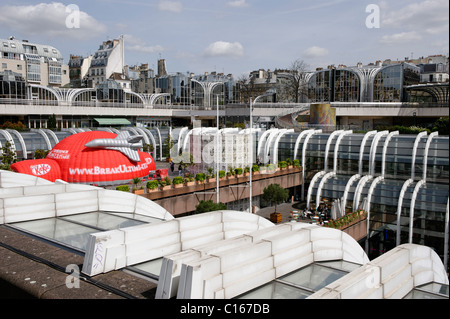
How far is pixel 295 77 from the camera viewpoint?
7719 centimetres

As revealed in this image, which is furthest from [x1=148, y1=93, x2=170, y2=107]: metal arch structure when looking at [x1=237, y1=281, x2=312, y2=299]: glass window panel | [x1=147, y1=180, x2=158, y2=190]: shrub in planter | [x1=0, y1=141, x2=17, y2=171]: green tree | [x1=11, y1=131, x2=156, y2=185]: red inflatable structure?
[x1=237, y1=281, x2=312, y2=299]: glass window panel

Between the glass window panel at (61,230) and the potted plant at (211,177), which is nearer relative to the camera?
the glass window panel at (61,230)

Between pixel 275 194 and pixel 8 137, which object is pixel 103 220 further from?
pixel 8 137

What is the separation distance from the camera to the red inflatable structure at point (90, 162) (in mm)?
27656

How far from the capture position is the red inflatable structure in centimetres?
2766

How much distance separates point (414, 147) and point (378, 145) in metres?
3.05

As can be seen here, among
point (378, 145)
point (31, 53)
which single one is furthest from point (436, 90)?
point (31, 53)

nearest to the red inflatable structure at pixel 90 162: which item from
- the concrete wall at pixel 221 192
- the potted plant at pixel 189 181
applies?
the concrete wall at pixel 221 192

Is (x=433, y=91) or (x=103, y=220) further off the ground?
(x=433, y=91)

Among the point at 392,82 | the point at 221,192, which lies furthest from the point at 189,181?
the point at 392,82

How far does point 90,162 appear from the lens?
28.2 m

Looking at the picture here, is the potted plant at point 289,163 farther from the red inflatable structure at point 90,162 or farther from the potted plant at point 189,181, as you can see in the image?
the red inflatable structure at point 90,162

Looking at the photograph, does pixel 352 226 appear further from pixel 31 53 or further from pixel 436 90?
pixel 31 53

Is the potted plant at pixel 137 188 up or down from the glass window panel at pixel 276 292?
down
